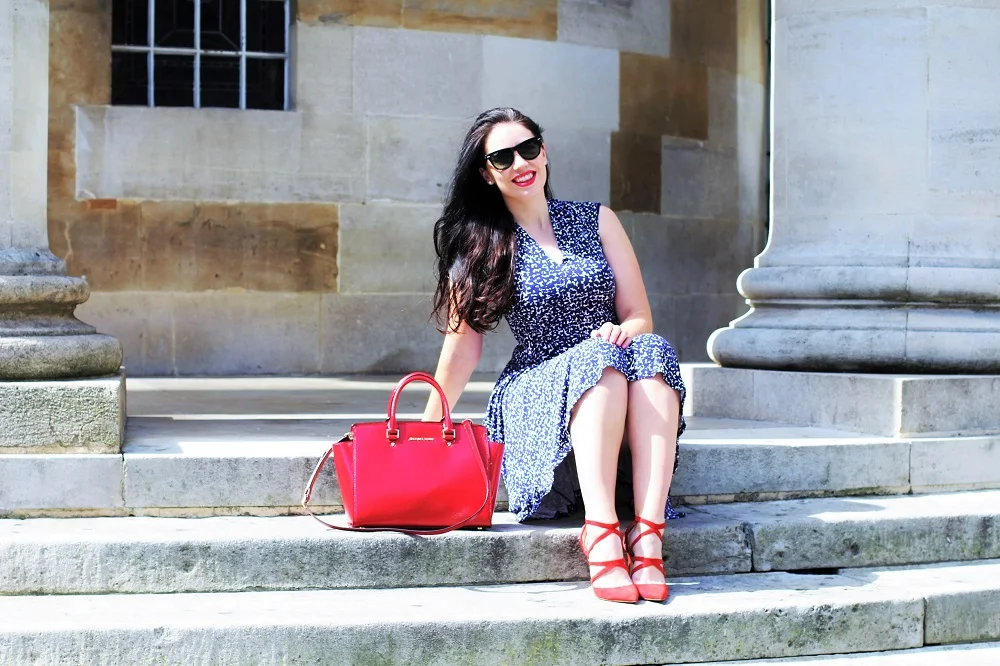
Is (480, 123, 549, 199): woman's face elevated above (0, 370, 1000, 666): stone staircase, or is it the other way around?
(480, 123, 549, 199): woman's face

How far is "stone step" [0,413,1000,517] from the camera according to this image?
182 inches

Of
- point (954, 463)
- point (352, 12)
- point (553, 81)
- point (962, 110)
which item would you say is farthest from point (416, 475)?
point (553, 81)

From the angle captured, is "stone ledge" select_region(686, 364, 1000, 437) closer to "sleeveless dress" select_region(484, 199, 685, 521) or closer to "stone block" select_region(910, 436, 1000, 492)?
"stone block" select_region(910, 436, 1000, 492)

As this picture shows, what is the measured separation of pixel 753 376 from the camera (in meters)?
6.07

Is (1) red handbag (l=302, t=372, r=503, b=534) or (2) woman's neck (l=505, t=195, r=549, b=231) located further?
(2) woman's neck (l=505, t=195, r=549, b=231)

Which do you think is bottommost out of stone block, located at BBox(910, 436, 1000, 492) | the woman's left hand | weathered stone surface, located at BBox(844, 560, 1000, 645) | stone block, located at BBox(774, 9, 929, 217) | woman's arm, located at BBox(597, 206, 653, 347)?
weathered stone surface, located at BBox(844, 560, 1000, 645)

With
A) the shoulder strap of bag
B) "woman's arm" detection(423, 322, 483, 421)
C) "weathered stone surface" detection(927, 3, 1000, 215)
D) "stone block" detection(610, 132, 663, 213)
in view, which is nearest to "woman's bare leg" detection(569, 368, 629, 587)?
the shoulder strap of bag

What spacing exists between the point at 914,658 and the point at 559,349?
153 centimetres

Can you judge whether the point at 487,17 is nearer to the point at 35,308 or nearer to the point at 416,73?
the point at 416,73

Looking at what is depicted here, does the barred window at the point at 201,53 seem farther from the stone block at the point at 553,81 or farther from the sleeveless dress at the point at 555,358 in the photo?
the sleeveless dress at the point at 555,358

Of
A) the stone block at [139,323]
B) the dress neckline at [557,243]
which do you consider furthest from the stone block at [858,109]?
the stone block at [139,323]

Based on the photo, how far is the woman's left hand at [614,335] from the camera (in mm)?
4574

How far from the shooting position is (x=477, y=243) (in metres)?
4.89

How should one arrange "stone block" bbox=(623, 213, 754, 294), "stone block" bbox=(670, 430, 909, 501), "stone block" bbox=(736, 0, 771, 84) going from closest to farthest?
1. "stone block" bbox=(670, 430, 909, 501)
2. "stone block" bbox=(623, 213, 754, 294)
3. "stone block" bbox=(736, 0, 771, 84)
